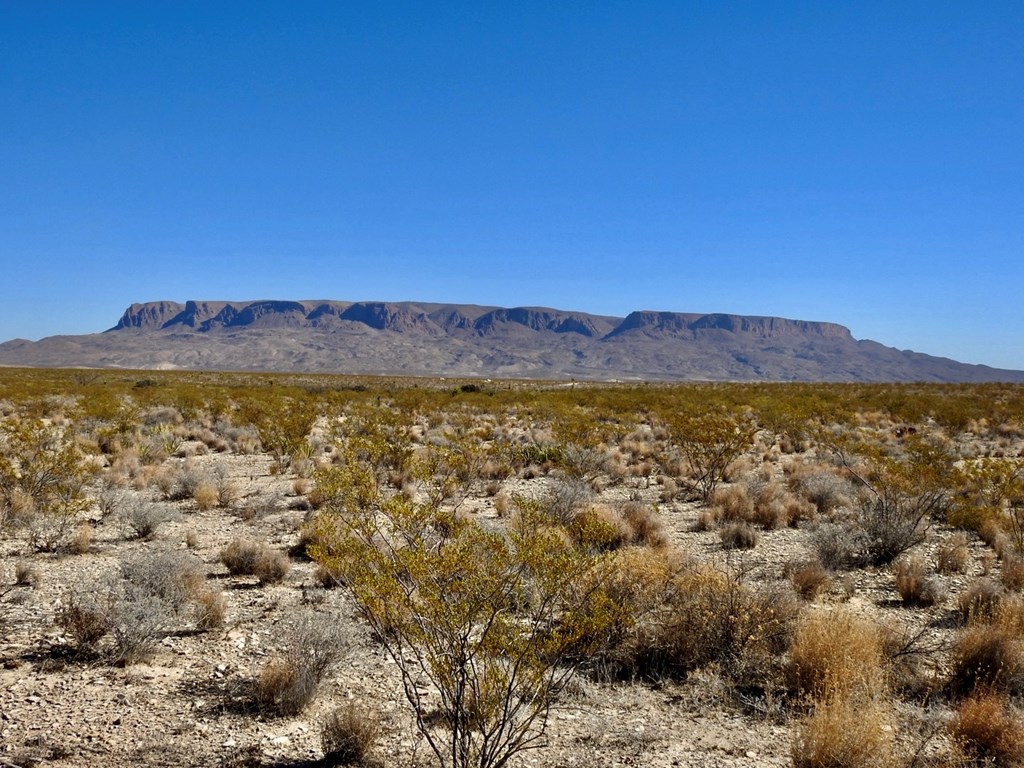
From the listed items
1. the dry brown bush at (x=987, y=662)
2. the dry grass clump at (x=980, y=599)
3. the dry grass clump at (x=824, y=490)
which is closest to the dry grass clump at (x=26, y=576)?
the dry brown bush at (x=987, y=662)

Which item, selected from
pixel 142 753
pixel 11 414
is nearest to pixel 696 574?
pixel 142 753

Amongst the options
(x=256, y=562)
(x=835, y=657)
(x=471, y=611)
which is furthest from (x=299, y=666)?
(x=835, y=657)

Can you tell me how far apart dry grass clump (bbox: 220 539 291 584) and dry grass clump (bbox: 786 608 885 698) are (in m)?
5.72

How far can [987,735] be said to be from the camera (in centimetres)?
454

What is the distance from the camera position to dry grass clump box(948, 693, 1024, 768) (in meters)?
4.41

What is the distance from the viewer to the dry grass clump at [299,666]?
16.9 feet

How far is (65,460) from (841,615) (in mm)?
11312

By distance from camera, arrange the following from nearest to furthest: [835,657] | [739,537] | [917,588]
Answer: [835,657] < [917,588] < [739,537]

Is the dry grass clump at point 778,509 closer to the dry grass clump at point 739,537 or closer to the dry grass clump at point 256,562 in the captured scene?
the dry grass clump at point 739,537

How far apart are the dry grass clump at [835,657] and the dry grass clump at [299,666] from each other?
3740 mm

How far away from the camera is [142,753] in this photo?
452 centimetres

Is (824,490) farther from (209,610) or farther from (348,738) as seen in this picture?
(348,738)

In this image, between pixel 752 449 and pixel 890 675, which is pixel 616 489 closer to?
pixel 752 449

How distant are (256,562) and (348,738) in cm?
435
